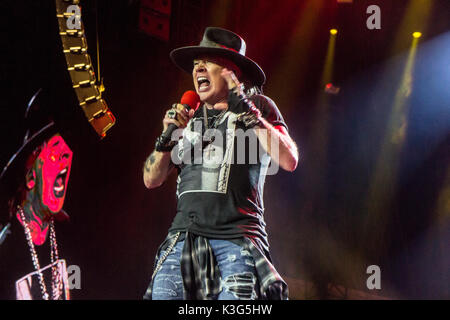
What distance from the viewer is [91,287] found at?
3.58 meters

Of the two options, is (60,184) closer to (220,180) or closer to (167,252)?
(167,252)

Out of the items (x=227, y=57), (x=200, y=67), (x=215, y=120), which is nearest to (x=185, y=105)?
(x=215, y=120)

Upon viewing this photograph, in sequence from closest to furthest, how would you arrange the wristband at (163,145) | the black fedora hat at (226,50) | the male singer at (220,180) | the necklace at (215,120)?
the male singer at (220,180), the wristband at (163,145), the necklace at (215,120), the black fedora hat at (226,50)

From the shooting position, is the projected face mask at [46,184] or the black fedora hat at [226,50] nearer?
the black fedora hat at [226,50]

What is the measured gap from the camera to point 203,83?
2365 millimetres

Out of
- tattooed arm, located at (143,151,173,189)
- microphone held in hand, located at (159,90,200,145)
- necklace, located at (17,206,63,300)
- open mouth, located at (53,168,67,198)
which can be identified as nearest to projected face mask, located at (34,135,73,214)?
open mouth, located at (53,168,67,198)

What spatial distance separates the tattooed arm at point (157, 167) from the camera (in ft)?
7.65

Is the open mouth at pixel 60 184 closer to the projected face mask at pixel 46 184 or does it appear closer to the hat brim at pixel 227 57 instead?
the projected face mask at pixel 46 184

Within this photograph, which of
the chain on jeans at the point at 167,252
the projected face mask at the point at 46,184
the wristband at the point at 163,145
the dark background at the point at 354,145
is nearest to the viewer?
the chain on jeans at the point at 167,252

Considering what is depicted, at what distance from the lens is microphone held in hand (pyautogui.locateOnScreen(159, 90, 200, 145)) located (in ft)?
6.97

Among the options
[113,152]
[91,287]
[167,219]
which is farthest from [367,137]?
[91,287]

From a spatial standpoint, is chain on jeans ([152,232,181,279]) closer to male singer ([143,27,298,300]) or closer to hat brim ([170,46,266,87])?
male singer ([143,27,298,300])

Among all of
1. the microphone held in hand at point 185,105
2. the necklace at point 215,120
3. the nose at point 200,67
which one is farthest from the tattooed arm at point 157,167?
the nose at point 200,67

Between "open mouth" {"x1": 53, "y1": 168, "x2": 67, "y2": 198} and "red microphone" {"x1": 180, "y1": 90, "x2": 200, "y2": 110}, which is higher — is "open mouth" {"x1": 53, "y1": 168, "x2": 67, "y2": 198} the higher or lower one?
the lower one
